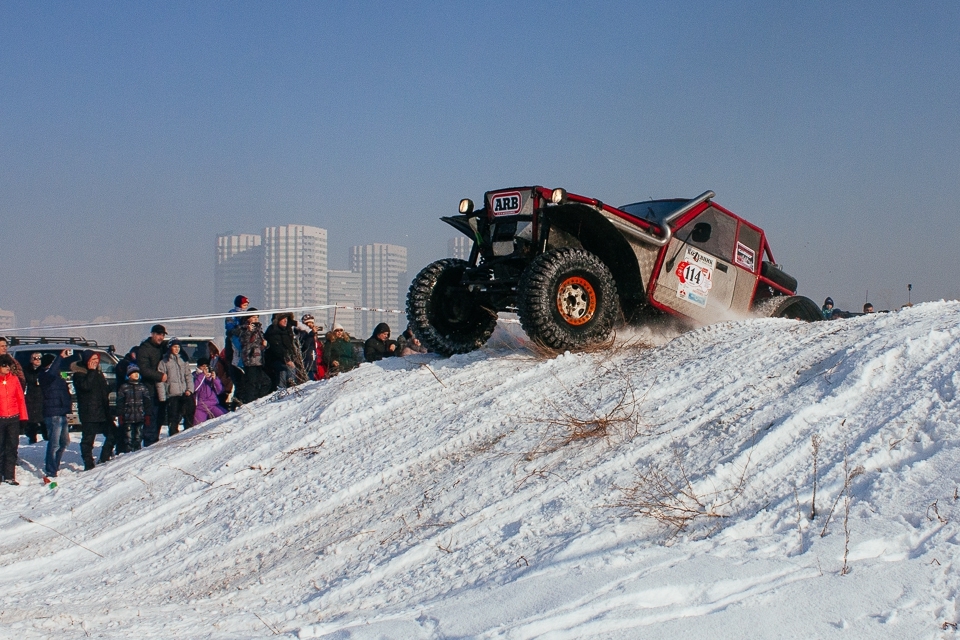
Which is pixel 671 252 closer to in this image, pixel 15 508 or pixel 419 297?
pixel 419 297

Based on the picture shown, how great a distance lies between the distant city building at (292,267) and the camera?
448ft

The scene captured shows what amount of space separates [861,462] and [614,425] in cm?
171

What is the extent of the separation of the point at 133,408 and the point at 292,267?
132 metres

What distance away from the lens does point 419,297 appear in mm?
8602

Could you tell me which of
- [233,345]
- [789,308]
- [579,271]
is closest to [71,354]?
[233,345]

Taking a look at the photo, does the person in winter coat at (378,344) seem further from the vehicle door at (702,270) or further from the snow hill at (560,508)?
the vehicle door at (702,270)

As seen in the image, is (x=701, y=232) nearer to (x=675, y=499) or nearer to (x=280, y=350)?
(x=675, y=499)

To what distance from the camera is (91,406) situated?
10.7m

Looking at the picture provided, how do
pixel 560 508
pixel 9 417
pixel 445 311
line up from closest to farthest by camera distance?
pixel 560 508
pixel 445 311
pixel 9 417

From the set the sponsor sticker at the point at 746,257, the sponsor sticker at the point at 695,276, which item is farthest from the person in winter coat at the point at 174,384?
the sponsor sticker at the point at 746,257

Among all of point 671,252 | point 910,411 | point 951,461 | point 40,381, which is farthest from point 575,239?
point 40,381

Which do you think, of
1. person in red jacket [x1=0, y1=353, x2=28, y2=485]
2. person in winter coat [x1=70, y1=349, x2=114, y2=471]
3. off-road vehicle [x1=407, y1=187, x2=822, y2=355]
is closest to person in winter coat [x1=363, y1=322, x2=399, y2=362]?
off-road vehicle [x1=407, y1=187, x2=822, y2=355]

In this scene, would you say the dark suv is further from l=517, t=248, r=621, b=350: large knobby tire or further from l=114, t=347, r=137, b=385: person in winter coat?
l=517, t=248, r=621, b=350: large knobby tire

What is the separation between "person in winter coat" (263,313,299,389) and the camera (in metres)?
10.8
